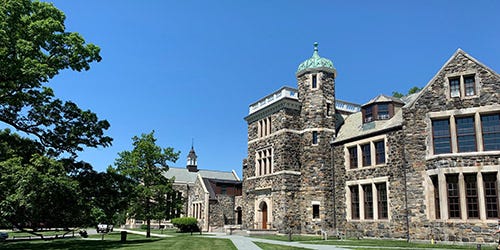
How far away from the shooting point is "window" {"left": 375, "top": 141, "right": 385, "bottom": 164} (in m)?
26.2

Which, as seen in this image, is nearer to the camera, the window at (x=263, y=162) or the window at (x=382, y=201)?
the window at (x=382, y=201)

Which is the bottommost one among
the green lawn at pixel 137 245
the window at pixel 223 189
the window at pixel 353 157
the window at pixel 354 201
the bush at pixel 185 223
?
the bush at pixel 185 223

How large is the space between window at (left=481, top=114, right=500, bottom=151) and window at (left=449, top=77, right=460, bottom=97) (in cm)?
184

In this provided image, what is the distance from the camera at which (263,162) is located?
34.3 meters

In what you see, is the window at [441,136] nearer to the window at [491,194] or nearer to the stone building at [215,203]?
the window at [491,194]

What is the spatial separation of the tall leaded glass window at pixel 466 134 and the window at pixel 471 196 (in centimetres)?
154

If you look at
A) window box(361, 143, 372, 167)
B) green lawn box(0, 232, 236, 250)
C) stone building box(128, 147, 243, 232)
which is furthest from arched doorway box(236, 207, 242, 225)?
window box(361, 143, 372, 167)

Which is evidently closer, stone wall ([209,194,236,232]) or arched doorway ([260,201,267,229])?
arched doorway ([260,201,267,229])

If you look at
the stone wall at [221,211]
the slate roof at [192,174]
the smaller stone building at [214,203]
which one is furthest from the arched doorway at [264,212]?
the slate roof at [192,174]

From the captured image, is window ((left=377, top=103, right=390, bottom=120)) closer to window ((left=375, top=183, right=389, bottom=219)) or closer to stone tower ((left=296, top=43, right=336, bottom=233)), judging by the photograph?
stone tower ((left=296, top=43, right=336, bottom=233))

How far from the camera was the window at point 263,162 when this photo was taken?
109ft

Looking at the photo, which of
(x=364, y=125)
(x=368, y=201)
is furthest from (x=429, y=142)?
(x=364, y=125)

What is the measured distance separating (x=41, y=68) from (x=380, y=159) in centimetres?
2030

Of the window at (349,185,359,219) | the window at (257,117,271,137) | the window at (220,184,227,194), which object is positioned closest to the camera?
the window at (349,185,359,219)
